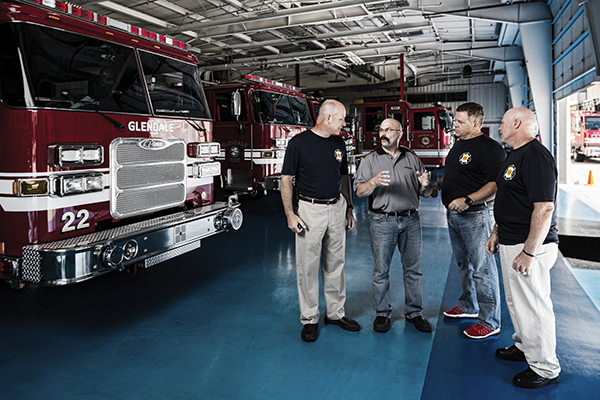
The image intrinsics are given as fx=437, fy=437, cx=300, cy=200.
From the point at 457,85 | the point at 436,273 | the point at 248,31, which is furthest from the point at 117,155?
the point at 457,85

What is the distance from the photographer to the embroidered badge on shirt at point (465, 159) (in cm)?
365

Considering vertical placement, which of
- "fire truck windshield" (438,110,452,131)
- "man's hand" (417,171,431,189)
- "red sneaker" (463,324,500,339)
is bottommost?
"red sneaker" (463,324,500,339)

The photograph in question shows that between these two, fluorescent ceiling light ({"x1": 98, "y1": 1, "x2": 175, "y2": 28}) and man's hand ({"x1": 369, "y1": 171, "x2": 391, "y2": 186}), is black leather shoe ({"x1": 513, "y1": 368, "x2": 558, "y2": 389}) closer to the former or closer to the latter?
man's hand ({"x1": 369, "y1": 171, "x2": 391, "y2": 186})

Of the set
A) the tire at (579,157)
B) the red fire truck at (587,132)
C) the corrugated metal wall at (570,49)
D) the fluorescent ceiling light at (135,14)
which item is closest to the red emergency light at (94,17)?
the fluorescent ceiling light at (135,14)

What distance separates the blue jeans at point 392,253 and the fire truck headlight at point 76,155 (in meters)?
2.35

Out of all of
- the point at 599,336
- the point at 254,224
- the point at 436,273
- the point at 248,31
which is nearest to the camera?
the point at 599,336

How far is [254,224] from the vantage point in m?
8.35

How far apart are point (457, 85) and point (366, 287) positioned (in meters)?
25.1

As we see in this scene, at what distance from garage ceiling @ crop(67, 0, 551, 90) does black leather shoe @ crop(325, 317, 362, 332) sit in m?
4.60

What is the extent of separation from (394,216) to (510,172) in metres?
1.09

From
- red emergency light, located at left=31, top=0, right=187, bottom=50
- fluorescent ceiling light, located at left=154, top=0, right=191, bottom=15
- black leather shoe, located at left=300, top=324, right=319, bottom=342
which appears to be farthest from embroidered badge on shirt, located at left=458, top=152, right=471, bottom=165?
fluorescent ceiling light, located at left=154, top=0, right=191, bottom=15

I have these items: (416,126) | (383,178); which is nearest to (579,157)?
Answer: (416,126)

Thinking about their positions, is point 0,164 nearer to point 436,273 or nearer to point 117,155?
point 117,155

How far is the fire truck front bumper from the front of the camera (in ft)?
10.1
